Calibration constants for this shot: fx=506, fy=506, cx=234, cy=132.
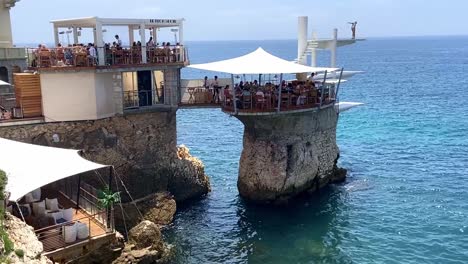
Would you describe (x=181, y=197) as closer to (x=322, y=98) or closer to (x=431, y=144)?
(x=322, y=98)

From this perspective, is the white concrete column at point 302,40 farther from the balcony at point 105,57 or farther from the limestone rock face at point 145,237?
the limestone rock face at point 145,237

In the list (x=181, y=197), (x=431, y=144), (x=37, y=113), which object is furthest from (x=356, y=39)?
(x=37, y=113)

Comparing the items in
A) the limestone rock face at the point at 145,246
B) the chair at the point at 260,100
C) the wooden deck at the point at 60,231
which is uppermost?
the chair at the point at 260,100

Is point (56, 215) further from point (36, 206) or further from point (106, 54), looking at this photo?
point (106, 54)

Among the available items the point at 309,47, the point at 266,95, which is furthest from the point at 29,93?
the point at 309,47

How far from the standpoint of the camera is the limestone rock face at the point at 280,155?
26.9m

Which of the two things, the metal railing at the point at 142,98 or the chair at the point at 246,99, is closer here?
the chair at the point at 246,99

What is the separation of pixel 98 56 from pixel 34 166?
949 centimetres

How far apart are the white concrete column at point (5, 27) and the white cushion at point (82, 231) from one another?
74.0ft

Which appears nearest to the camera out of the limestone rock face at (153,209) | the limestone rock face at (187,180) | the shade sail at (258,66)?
the shade sail at (258,66)

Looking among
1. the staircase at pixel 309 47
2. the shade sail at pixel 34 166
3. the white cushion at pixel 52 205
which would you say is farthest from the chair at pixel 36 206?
the staircase at pixel 309 47

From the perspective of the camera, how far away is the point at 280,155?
27.1 m

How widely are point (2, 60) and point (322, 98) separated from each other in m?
19.9

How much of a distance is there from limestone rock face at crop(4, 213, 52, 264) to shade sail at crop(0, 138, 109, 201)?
45.6 inches
